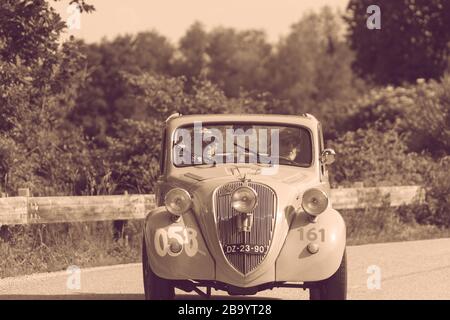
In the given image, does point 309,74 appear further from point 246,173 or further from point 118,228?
point 246,173

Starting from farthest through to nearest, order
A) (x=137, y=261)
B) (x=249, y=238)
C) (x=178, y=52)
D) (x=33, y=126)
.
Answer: (x=178, y=52)
(x=33, y=126)
(x=137, y=261)
(x=249, y=238)

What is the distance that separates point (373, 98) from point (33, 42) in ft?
68.1

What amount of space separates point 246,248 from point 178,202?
766 millimetres

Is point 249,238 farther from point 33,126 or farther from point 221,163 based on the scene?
point 33,126

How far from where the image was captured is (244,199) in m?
10.0

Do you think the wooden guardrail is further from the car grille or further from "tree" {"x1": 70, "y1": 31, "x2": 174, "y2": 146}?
"tree" {"x1": 70, "y1": 31, "x2": 174, "y2": 146}

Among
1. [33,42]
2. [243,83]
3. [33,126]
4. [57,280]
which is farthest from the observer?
[243,83]

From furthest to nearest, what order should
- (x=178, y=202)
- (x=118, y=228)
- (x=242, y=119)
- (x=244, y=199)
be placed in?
(x=118, y=228)
(x=242, y=119)
(x=178, y=202)
(x=244, y=199)

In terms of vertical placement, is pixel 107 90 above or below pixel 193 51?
below

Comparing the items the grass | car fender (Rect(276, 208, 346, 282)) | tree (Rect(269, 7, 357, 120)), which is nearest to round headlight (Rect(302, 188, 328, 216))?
car fender (Rect(276, 208, 346, 282))

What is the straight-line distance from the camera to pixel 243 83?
101m

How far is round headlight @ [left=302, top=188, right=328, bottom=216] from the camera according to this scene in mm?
10125

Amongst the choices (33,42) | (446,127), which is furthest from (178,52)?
(33,42)

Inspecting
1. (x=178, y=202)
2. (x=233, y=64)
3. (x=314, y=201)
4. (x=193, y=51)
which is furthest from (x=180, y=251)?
(x=193, y=51)
